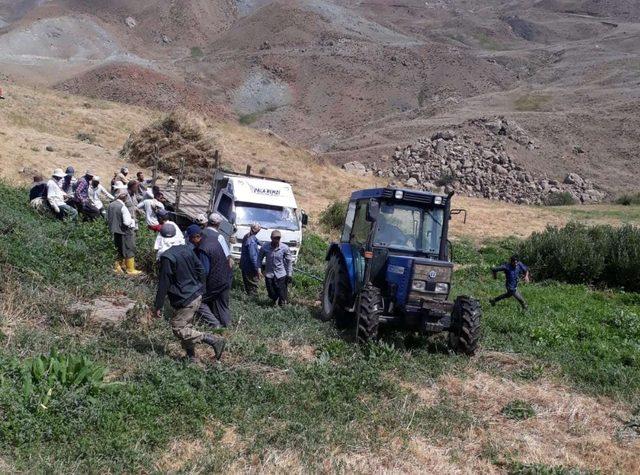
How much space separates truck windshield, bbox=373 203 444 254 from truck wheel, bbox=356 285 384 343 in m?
1.17

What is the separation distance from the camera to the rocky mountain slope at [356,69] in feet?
178

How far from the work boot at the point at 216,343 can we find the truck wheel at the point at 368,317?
2162 mm

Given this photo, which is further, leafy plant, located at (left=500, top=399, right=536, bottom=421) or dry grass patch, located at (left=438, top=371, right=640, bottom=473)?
leafy plant, located at (left=500, top=399, right=536, bottom=421)

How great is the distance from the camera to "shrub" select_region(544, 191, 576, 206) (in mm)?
39606

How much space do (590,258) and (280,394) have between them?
12627 mm

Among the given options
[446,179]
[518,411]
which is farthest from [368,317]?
[446,179]

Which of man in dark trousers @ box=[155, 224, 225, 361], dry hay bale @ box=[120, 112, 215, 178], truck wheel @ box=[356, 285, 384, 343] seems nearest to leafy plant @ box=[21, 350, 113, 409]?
man in dark trousers @ box=[155, 224, 225, 361]

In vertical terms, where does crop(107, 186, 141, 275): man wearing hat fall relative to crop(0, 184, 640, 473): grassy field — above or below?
above

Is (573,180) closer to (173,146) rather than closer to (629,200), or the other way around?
(629,200)

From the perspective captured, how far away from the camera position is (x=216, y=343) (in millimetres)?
7133

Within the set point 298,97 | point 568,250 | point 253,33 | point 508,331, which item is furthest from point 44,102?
point 253,33

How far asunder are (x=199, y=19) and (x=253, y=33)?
14.3 meters

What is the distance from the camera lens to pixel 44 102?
3425cm

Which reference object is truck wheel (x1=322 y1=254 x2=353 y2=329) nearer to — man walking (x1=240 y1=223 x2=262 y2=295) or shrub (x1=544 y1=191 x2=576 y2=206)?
man walking (x1=240 y1=223 x2=262 y2=295)
